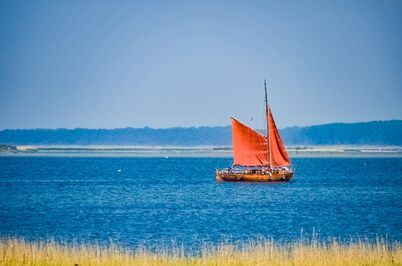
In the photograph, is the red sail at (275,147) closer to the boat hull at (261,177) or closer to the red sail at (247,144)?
the red sail at (247,144)

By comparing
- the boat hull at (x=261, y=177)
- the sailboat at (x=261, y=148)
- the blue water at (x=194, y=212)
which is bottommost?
the blue water at (x=194, y=212)

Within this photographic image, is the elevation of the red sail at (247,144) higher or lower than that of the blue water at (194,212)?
higher

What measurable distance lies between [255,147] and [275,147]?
2147 millimetres

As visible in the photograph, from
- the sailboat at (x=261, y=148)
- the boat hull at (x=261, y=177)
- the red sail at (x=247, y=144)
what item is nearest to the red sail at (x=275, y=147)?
the sailboat at (x=261, y=148)

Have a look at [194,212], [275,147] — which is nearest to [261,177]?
[275,147]

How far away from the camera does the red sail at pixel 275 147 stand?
86.3m

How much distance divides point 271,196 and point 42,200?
20.0 m

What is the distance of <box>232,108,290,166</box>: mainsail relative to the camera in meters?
87.1

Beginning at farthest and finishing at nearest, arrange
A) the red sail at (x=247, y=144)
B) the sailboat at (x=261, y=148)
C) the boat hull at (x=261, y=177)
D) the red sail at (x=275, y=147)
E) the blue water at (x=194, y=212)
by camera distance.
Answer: the boat hull at (x=261, y=177) < the red sail at (x=247, y=144) < the sailboat at (x=261, y=148) < the red sail at (x=275, y=147) < the blue water at (x=194, y=212)

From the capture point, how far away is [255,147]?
289 ft

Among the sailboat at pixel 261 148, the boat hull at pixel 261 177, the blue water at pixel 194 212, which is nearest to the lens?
the blue water at pixel 194 212

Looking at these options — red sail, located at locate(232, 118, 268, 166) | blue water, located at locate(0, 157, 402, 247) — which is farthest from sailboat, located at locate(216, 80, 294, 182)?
blue water, located at locate(0, 157, 402, 247)

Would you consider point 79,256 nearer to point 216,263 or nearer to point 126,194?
point 216,263

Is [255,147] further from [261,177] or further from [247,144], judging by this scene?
[261,177]
